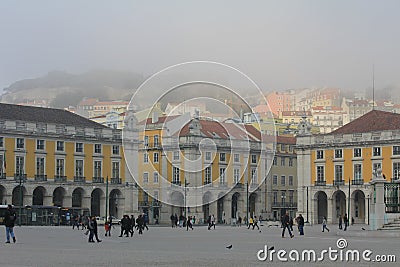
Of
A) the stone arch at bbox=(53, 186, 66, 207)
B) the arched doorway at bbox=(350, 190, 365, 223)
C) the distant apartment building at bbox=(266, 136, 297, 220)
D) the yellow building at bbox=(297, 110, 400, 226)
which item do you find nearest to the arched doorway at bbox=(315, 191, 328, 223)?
the yellow building at bbox=(297, 110, 400, 226)

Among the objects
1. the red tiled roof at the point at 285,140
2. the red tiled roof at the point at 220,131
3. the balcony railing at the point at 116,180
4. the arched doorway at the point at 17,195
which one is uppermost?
the red tiled roof at the point at 220,131

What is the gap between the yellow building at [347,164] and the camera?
8812 centimetres

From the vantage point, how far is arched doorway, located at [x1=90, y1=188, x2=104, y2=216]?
8712cm

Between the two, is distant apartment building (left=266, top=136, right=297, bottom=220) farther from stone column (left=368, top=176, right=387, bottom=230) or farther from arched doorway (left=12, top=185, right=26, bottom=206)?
stone column (left=368, top=176, right=387, bottom=230)

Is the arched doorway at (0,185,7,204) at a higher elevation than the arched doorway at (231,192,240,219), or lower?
higher

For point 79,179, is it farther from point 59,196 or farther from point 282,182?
point 282,182

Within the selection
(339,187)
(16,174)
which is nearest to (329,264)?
(16,174)

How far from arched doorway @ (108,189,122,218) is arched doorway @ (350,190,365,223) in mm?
22273

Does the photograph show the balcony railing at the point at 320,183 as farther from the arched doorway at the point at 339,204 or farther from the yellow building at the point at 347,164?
the arched doorway at the point at 339,204

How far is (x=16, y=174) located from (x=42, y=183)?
9.49ft

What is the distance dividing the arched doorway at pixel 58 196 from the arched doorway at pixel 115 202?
242 inches

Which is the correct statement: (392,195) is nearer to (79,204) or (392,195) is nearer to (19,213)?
(19,213)

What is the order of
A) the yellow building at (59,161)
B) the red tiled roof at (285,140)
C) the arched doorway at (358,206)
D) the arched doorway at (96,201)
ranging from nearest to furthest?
the yellow building at (59,161)
the arched doorway at (96,201)
the arched doorway at (358,206)
the red tiled roof at (285,140)

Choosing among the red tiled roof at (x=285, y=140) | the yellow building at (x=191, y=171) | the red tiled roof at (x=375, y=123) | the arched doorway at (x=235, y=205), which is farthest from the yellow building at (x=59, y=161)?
the red tiled roof at (x=285, y=140)
